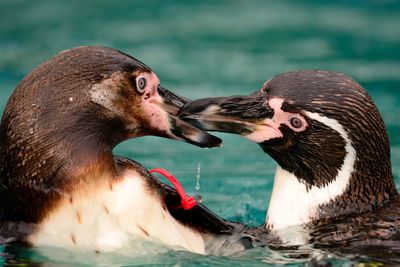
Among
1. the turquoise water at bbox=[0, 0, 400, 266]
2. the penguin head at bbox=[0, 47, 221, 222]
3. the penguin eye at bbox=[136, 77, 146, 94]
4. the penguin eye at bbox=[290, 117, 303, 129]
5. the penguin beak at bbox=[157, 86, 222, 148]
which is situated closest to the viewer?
the penguin head at bbox=[0, 47, 221, 222]

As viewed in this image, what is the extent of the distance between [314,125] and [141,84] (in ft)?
3.61

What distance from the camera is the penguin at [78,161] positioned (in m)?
5.78

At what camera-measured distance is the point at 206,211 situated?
21.5 ft

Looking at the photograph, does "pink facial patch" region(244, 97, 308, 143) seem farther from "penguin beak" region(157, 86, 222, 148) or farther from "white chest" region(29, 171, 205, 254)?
"white chest" region(29, 171, 205, 254)

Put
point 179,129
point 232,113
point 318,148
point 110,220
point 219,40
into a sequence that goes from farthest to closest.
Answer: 1. point 219,40
2. point 232,113
3. point 318,148
4. point 179,129
5. point 110,220

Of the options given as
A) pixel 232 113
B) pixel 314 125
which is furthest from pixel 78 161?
pixel 314 125

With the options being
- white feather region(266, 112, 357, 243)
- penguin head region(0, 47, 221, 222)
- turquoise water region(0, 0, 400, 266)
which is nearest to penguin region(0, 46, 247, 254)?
penguin head region(0, 47, 221, 222)

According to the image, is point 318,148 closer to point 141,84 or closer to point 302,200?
point 302,200

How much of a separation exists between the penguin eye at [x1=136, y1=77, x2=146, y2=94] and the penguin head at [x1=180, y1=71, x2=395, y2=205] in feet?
1.04

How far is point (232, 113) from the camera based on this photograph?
6516mm

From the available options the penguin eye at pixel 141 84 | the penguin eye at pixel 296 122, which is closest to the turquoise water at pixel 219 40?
the penguin eye at pixel 296 122

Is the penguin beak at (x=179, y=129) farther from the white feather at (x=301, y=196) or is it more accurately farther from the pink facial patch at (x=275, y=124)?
the white feather at (x=301, y=196)

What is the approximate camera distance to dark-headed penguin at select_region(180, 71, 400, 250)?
6320 millimetres

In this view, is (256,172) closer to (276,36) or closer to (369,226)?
(276,36)
